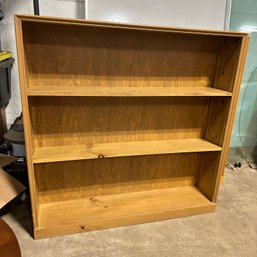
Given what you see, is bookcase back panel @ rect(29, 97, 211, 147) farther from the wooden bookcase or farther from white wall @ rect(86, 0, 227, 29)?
white wall @ rect(86, 0, 227, 29)

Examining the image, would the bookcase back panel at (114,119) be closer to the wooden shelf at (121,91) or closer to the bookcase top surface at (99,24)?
the wooden shelf at (121,91)

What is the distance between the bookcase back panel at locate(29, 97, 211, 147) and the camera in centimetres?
152

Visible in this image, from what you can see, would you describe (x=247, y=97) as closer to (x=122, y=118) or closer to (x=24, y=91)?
(x=122, y=118)

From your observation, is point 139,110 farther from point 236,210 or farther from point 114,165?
point 236,210

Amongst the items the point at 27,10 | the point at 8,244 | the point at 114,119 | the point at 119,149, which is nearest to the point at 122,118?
the point at 114,119

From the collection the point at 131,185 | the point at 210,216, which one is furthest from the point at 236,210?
the point at 131,185

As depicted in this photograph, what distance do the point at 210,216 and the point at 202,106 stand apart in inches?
32.0

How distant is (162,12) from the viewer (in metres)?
2.03

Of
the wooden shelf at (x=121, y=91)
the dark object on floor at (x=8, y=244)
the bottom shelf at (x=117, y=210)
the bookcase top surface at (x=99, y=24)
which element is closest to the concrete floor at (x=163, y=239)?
the bottom shelf at (x=117, y=210)

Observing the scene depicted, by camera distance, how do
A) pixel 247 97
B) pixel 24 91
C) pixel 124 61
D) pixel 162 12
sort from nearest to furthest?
1. pixel 24 91
2. pixel 124 61
3. pixel 162 12
4. pixel 247 97

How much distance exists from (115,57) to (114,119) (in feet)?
1.34

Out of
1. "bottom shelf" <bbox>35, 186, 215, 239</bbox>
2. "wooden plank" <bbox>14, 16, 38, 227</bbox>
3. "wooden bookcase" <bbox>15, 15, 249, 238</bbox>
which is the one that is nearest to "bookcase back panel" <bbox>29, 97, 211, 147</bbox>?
"wooden bookcase" <bbox>15, 15, 249, 238</bbox>

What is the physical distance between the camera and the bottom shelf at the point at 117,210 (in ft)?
5.03

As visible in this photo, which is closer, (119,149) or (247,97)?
(119,149)
